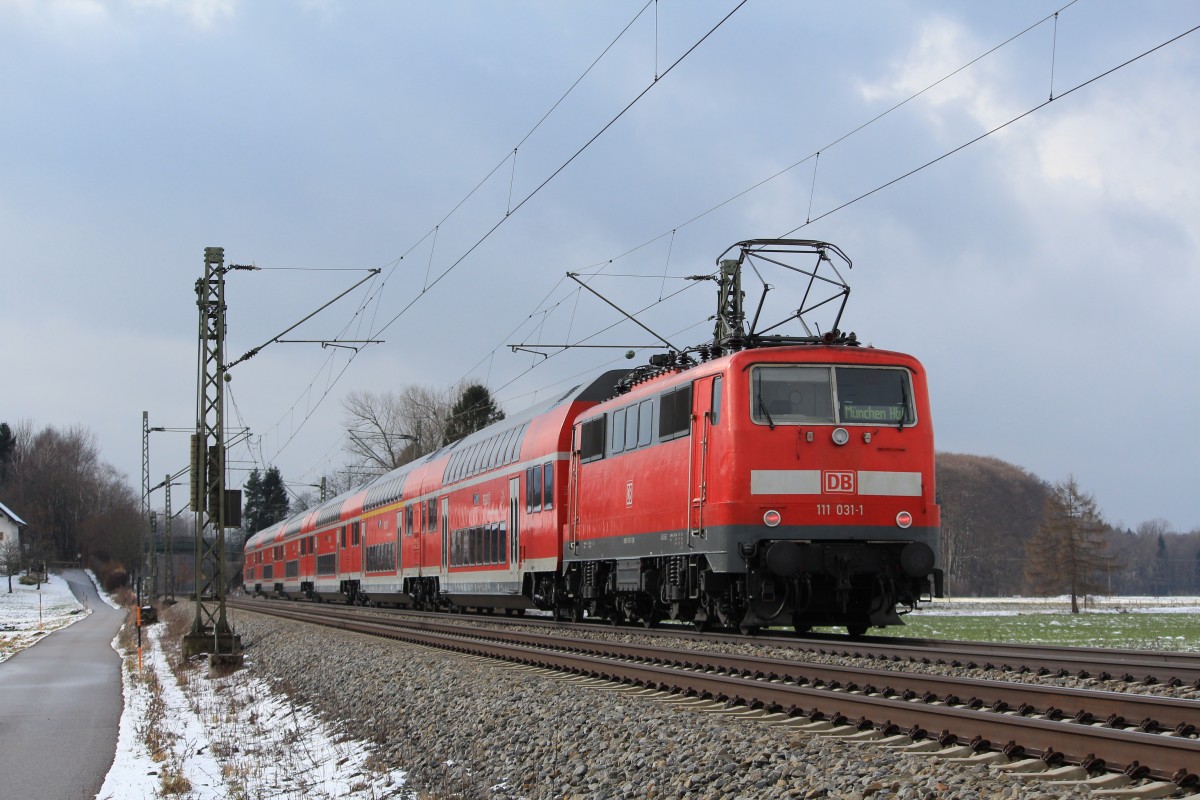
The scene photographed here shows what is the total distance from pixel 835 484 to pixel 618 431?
527cm

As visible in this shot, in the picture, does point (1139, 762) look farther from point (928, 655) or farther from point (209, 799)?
point (209, 799)

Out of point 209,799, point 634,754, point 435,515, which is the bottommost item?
point 209,799

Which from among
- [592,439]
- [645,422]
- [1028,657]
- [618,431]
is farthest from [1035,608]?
[1028,657]

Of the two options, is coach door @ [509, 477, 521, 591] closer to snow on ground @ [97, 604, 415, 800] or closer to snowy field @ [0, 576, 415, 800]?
snowy field @ [0, 576, 415, 800]

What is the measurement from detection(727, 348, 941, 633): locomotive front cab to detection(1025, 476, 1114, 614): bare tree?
1504 inches

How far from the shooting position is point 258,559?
2923 inches

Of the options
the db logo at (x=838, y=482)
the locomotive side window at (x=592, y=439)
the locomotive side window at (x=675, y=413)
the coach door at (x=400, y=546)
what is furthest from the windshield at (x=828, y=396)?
the coach door at (x=400, y=546)

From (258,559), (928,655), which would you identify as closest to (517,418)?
(928,655)

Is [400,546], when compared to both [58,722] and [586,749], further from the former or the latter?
[586,749]

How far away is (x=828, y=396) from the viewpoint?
15.7 meters

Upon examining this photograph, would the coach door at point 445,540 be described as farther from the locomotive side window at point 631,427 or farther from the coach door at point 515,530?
the locomotive side window at point 631,427

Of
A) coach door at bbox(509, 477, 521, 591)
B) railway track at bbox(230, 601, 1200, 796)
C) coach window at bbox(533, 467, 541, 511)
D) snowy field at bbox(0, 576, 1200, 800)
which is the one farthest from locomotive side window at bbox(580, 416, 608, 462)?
railway track at bbox(230, 601, 1200, 796)

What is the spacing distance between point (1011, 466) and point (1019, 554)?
8456 millimetres

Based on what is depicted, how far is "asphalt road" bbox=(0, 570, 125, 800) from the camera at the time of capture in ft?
43.0
